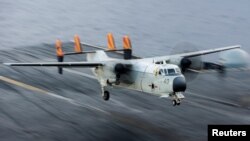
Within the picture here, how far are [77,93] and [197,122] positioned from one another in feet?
52.1

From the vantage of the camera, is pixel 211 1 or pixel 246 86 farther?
pixel 211 1

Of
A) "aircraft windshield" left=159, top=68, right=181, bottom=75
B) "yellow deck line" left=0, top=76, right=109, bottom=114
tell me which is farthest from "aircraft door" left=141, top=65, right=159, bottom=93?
"yellow deck line" left=0, top=76, right=109, bottom=114

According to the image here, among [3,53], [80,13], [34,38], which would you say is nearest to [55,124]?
[3,53]

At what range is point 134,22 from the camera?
102938 mm

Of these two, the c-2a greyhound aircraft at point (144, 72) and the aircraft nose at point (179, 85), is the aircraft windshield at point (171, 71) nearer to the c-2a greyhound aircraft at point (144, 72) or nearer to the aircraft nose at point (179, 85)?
the c-2a greyhound aircraft at point (144, 72)

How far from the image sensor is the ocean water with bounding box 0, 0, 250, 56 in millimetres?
87375

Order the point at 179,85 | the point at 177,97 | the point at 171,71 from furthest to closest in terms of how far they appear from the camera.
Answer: the point at 171,71
the point at 177,97
the point at 179,85

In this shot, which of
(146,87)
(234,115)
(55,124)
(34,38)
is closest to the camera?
(146,87)

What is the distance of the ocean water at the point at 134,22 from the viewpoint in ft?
287

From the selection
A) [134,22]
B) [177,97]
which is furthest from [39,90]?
[134,22]

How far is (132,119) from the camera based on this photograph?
44500 mm

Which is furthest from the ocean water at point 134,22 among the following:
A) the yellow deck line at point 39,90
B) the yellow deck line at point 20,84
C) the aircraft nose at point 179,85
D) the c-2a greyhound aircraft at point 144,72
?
the aircraft nose at point 179,85

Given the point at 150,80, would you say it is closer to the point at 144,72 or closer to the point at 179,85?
the point at 144,72

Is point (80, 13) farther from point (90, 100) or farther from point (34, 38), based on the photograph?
point (90, 100)
